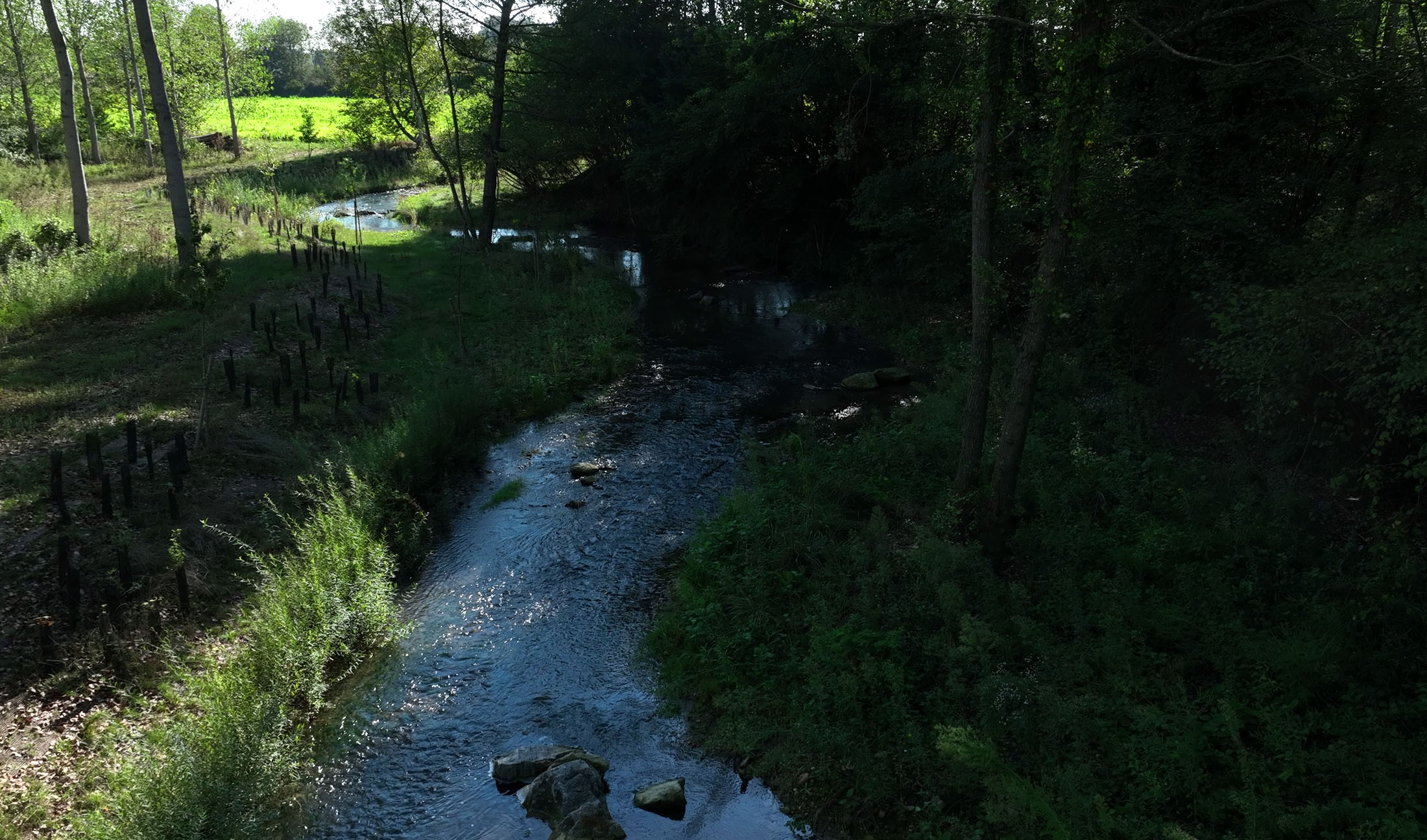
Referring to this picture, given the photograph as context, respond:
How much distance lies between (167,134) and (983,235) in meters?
16.5

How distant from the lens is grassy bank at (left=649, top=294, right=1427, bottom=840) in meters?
5.97

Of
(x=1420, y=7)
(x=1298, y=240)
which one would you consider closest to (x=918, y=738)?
(x=1420, y=7)

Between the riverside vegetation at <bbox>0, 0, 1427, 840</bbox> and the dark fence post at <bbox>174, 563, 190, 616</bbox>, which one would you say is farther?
the dark fence post at <bbox>174, 563, 190, 616</bbox>

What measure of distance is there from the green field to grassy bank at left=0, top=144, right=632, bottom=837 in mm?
33038

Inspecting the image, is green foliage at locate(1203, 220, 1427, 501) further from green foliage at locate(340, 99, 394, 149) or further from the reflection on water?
the reflection on water

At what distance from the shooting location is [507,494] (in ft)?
43.5

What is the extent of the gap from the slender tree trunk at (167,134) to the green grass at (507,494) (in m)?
7.46

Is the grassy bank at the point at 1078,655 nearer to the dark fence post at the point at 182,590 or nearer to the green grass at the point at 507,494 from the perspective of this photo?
the green grass at the point at 507,494

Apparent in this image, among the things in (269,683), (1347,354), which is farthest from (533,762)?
(1347,354)

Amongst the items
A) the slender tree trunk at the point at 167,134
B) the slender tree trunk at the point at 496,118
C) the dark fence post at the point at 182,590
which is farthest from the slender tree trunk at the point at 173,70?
the dark fence post at the point at 182,590

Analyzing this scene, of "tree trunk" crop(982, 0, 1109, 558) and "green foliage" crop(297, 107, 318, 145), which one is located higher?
"green foliage" crop(297, 107, 318, 145)

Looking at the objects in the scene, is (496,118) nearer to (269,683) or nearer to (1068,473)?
(1068,473)

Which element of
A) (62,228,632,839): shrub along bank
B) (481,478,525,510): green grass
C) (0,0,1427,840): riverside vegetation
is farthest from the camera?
(481,478,525,510): green grass

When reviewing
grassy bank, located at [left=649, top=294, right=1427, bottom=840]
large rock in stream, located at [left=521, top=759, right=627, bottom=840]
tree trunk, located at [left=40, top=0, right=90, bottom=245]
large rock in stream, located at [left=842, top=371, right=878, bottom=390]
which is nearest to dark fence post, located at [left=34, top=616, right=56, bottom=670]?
large rock in stream, located at [left=521, top=759, right=627, bottom=840]
